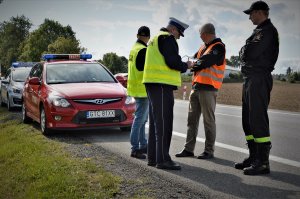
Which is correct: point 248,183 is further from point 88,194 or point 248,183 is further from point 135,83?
point 135,83

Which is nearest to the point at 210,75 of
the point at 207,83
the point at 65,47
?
the point at 207,83

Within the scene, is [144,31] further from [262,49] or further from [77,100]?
[77,100]

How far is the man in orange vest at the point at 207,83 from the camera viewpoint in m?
6.75

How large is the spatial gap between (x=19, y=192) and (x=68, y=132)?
14.0 feet

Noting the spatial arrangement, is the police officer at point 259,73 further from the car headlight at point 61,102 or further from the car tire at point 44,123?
the car tire at point 44,123

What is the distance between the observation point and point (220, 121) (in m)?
12.7

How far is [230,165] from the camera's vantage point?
6633mm

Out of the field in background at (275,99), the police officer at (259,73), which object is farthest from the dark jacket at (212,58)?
the field in background at (275,99)

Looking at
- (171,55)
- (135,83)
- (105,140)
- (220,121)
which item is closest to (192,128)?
(135,83)

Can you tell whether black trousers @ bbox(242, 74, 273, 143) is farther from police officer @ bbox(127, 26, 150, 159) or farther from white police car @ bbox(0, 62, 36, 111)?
white police car @ bbox(0, 62, 36, 111)

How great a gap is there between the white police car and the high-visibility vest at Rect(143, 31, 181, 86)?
988cm

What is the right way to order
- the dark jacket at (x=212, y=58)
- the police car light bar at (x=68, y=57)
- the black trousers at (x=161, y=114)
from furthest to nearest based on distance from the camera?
the police car light bar at (x=68, y=57) → the dark jacket at (x=212, y=58) → the black trousers at (x=161, y=114)

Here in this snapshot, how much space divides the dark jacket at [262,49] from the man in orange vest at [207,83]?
737 millimetres

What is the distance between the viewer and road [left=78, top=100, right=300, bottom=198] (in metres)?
5.30
